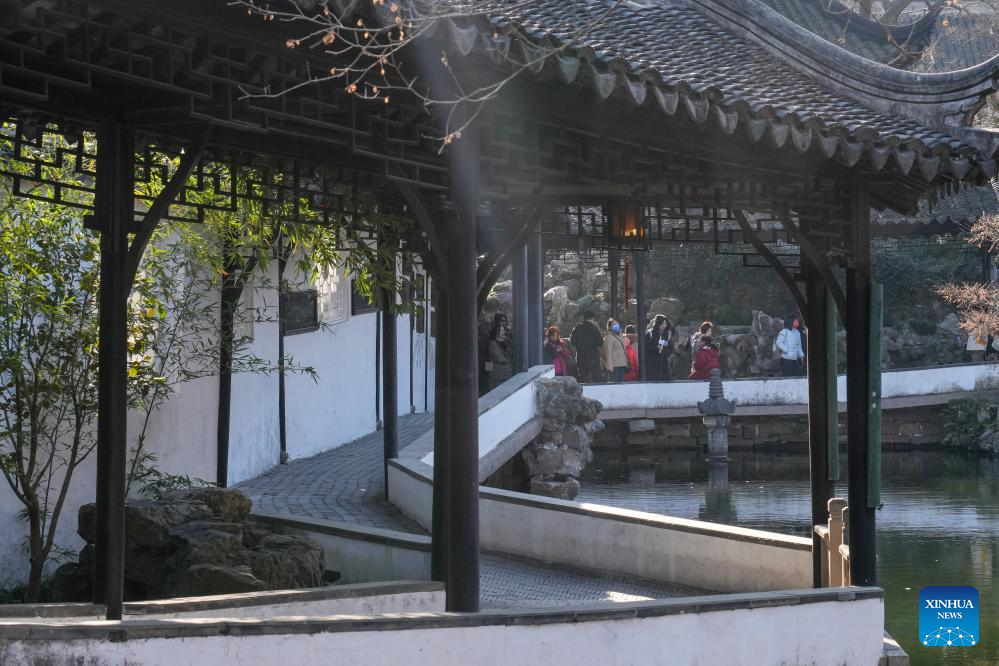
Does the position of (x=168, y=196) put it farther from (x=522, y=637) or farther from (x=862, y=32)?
(x=862, y=32)

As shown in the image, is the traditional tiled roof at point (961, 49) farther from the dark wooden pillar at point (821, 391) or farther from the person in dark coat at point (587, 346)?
the dark wooden pillar at point (821, 391)

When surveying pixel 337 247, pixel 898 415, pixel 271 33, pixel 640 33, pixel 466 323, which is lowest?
pixel 898 415

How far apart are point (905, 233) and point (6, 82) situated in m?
22.8

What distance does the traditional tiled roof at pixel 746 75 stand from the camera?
18.8 ft

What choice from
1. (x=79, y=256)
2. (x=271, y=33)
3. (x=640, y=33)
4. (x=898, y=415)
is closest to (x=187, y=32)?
(x=271, y=33)

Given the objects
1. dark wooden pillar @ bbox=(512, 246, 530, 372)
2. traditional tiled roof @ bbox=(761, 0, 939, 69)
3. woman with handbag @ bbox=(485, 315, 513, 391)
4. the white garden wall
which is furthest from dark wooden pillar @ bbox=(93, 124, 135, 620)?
woman with handbag @ bbox=(485, 315, 513, 391)

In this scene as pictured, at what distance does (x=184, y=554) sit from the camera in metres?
7.40

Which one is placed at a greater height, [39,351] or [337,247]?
[337,247]

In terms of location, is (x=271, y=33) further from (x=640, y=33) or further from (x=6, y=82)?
(x=640, y=33)

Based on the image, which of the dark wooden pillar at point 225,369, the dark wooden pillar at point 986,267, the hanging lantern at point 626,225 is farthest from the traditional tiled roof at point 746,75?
the dark wooden pillar at point 986,267

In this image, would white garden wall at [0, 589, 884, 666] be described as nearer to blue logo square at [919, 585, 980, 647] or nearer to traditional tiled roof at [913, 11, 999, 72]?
blue logo square at [919, 585, 980, 647]

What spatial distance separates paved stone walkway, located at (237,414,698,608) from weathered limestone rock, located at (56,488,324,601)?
139 centimetres

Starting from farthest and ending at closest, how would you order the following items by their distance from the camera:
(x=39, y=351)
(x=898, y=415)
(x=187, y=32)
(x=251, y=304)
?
1. (x=898, y=415)
2. (x=251, y=304)
3. (x=39, y=351)
4. (x=187, y=32)

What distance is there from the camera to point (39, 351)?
757cm
